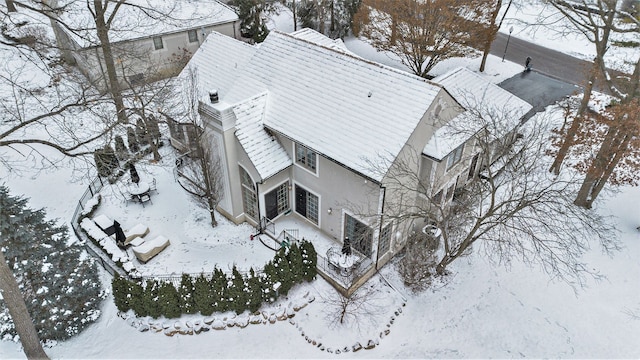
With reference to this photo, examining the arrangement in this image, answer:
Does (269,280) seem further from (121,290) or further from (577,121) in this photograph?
(577,121)

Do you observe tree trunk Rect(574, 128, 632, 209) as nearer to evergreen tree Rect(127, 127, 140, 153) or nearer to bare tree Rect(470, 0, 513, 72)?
bare tree Rect(470, 0, 513, 72)

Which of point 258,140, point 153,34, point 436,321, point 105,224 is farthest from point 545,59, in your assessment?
point 105,224

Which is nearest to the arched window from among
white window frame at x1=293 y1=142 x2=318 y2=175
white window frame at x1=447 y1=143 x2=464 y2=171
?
white window frame at x1=293 y1=142 x2=318 y2=175

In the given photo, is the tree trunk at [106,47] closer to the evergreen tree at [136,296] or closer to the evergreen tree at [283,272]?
the evergreen tree at [136,296]

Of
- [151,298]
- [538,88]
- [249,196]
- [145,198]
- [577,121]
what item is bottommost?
[151,298]

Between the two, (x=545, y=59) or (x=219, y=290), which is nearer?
(x=219, y=290)

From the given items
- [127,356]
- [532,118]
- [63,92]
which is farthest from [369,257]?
[63,92]

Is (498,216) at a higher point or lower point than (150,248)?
higher
